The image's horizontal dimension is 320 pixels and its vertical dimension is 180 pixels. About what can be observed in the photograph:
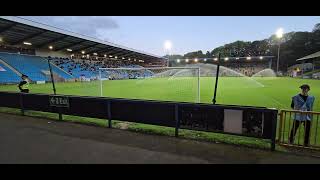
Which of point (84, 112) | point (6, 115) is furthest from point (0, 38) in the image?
point (84, 112)

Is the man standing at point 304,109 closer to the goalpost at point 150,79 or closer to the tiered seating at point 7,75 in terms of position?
the goalpost at point 150,79

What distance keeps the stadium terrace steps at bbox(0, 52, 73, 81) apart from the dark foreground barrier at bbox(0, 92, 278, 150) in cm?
3000

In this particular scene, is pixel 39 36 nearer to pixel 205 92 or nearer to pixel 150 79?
pixel 150 79

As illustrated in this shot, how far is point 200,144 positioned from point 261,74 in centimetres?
6019

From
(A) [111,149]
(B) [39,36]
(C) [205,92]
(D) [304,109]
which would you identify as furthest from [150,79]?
(D) [304,109]

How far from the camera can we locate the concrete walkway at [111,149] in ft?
17.4

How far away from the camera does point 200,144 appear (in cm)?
638

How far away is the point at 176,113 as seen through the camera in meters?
7.02

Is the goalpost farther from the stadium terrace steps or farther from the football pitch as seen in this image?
the stadium terrace steps
